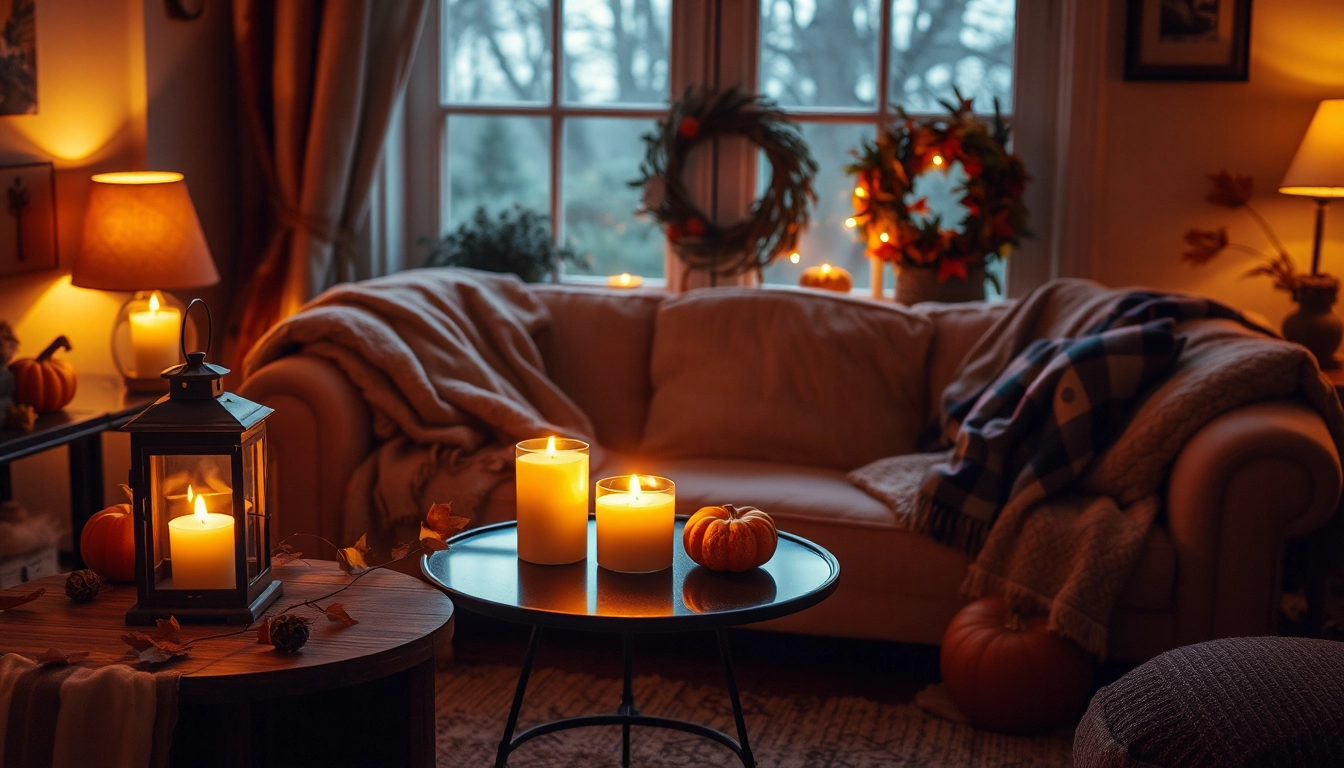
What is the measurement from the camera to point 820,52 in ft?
11.8

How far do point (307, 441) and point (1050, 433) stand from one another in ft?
4.94

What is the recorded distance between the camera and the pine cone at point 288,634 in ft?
4.62

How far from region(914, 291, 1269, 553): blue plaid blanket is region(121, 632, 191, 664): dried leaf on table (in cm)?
155

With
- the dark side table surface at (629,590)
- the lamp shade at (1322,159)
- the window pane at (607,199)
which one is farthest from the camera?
the window pane at (607,199)

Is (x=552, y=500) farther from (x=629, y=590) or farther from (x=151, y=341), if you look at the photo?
(x=151, y=341)

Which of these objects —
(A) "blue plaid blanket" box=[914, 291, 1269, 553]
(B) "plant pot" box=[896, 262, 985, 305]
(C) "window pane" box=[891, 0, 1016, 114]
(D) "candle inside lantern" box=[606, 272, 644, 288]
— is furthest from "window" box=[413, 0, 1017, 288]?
(A) "blue plaid blanket" box=[914, 291, 1269, 553]

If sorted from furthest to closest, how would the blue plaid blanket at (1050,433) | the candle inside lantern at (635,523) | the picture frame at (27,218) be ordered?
the picture frame at (27,218) → the blue plaid blanket at (1050,433) → the candle inside lantern at (635,523)

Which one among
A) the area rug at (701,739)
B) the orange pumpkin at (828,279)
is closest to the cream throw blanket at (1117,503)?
the area rug at (701,739)

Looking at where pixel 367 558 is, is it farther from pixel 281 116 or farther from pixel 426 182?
pixel 426 182

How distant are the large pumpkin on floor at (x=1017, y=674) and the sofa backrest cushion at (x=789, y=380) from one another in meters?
0.71

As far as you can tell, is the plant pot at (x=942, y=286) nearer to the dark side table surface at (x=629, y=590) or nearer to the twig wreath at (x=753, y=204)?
the twig wreath at (x=753, y=204)

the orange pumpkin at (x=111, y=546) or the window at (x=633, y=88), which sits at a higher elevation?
the window at (x=633, y=88)

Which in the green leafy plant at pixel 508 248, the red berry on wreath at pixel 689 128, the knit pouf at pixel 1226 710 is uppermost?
the red berry on wreath at pixel 689 128

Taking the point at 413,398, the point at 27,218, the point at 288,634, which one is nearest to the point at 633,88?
the point at 413,398
